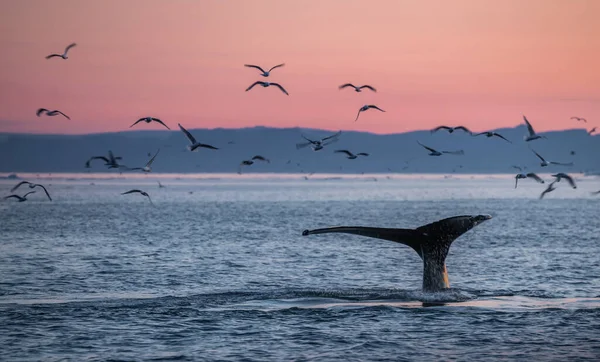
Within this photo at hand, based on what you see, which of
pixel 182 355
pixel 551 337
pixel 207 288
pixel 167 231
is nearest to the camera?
pixel 182 355

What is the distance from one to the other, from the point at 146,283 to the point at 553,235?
3996 centimetres

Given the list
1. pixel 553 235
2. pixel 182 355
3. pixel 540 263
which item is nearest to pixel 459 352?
pixel 182 355

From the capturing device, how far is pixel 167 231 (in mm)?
71000

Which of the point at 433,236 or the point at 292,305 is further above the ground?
the point at 433,236

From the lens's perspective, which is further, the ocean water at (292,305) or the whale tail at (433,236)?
the whale tail at (433,236)

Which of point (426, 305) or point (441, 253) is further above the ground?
point (441, 253)

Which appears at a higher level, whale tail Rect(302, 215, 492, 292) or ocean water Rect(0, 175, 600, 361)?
whale tail Rect(302, 215, 492, 292)

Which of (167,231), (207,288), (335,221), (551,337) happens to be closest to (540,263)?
(207,288)

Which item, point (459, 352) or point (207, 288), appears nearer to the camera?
point (459, 352)

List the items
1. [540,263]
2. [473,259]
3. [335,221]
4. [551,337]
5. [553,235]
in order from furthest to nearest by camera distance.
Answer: [335,221] < [553,235] < [473,259] < [540,263] < [551,337]

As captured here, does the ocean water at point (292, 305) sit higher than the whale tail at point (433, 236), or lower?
lower

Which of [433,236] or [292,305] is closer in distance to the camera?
[433,236]

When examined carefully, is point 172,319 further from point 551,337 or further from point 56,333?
point 551,337

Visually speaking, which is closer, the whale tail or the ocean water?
the ocean water
